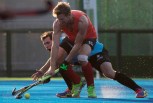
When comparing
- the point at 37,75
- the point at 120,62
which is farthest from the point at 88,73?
the point at 120,62

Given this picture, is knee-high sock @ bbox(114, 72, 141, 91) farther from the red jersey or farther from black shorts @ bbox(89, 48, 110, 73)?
the red jersey

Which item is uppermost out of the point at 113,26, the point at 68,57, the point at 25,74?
the point at 68,57

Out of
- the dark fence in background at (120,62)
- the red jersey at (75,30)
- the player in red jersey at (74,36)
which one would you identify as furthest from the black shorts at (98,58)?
the dark fence in background at (120,62)

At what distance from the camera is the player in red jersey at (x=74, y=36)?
715 cm

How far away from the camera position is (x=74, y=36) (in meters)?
7.52

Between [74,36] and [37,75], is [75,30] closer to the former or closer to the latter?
[74,36]

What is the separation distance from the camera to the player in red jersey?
715 cm

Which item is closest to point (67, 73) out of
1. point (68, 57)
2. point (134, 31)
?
point (68, 57)

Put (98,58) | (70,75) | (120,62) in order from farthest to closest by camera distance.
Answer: (120,62) < (70,75) < (98,58)

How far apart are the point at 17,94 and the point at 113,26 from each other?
662cm

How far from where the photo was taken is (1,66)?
47.2 ft

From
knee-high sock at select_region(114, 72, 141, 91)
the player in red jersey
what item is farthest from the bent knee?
knee-high sock at select_region(114, 72, 141, 91)

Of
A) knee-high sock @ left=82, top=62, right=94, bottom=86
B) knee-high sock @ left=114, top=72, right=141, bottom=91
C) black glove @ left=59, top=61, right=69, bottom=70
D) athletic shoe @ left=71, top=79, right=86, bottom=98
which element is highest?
black glove @ left=59, top=61, right=69, bottom=70

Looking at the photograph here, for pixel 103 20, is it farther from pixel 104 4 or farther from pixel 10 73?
pixel 10 73
